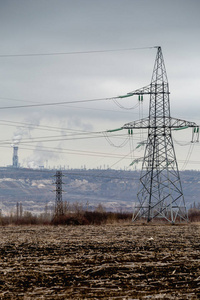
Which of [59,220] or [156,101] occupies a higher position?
[156,101]

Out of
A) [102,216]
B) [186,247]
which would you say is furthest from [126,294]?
[102,216]

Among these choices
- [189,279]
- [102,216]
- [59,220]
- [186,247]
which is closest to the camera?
[189,279]

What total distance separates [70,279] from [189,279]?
3.88 m

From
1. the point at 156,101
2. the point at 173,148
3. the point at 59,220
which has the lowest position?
the point at 59,220

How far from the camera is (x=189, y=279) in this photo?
16.8 m

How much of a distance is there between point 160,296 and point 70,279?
3.92 meters

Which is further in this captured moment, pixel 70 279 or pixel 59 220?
pixel 59 220

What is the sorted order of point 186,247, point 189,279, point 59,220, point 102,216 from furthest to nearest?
1. point 102,216
2. point 59,220
3. point 186,247
4. point 189,279

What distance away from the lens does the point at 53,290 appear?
15227 millimetres

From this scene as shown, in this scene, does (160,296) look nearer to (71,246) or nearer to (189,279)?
(189,279)

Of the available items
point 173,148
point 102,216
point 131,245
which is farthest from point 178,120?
point 131,245

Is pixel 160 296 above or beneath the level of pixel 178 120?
beneath

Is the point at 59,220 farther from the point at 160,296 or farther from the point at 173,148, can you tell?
the point at 160,296

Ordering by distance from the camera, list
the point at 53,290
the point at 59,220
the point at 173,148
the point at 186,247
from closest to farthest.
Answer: the point at 53,290
the point at 186,247
the point at 173,148
the point at 59,220
